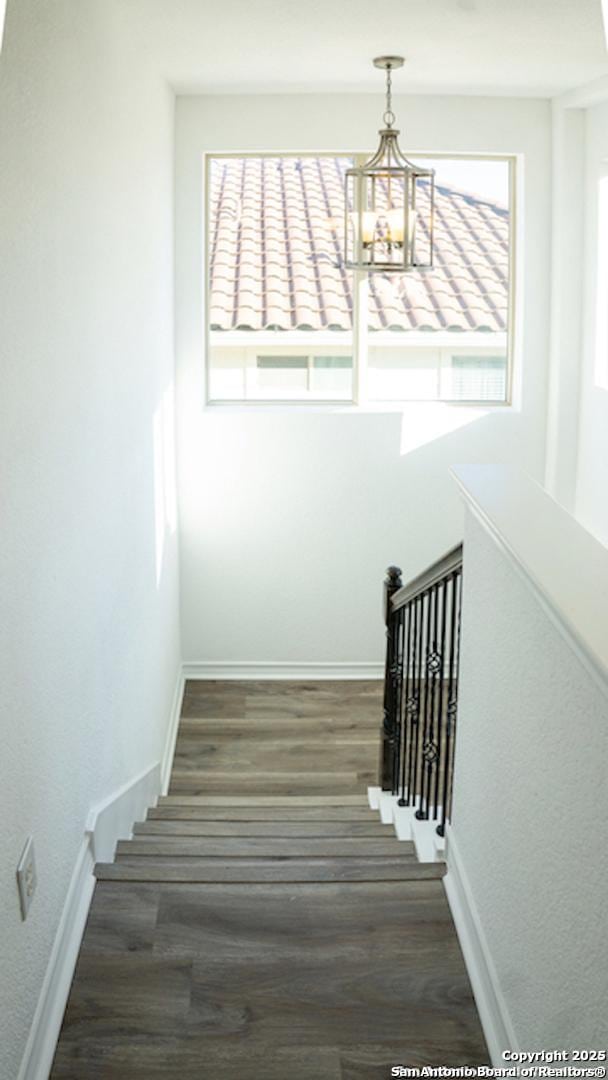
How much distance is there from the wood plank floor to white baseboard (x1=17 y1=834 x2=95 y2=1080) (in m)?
0.03

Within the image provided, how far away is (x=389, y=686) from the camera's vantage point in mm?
4559

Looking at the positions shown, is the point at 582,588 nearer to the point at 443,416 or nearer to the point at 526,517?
the point at 526,517

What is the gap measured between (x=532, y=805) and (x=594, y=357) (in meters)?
4.54

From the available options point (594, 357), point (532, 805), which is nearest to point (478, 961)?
point (532, 805)

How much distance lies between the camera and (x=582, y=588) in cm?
195

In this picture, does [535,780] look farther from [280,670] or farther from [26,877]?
[280,670]

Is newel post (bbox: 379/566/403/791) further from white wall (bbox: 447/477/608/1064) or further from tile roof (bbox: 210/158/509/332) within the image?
Answer: tile roof (bbox: 210/158/509/332)

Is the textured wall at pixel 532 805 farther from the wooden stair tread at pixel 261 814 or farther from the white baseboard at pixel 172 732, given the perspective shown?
the white baseboard at pixel 172 732

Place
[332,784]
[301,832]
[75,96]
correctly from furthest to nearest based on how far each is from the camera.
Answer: [332,784]
[301,832]
[75,96]

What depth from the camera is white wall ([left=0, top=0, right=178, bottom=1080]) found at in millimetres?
2443

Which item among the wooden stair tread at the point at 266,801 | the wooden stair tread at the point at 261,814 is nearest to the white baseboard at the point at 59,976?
the wooden stair tread at the point at 261,814

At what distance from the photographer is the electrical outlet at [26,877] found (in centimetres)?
250

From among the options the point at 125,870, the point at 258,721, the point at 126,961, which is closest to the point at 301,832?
the point at 125,870

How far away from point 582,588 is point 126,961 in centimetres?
152
